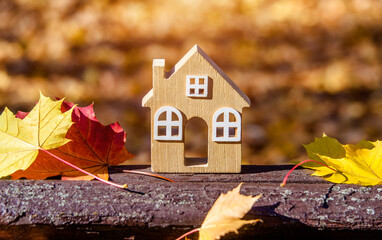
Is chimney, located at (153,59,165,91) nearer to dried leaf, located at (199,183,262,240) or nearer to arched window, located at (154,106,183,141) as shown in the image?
arched window, located at (154,106,183,141)

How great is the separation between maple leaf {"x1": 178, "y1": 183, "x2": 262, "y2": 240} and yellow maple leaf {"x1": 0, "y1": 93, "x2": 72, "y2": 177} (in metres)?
0.40

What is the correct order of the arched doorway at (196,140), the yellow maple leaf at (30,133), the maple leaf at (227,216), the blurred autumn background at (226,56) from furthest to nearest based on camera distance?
the blurred autumn background at (226,56) → the arched doorway at (196,140) → the yellow maple leaf at (30,133) → the maple leaf at (227,216)

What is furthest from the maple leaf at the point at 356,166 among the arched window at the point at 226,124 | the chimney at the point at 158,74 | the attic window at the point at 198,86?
the chimney at the point at 158,74

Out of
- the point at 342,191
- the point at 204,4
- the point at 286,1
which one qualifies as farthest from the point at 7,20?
the point at 342,191

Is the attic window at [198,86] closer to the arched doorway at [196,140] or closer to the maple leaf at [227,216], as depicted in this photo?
the maple leaf at [227,216]

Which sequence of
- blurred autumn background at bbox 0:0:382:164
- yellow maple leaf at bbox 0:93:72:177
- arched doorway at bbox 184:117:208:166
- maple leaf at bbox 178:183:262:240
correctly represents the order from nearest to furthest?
1. maple leaf at bbox 178:183:262:240
2. yellow maple leaf at bbox 0:93:72:177
3. arched doorway at bbox 184:117:208:166
4. blurred autumn background at bbox 0:0:382:164

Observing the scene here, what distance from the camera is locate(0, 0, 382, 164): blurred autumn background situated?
257 cm

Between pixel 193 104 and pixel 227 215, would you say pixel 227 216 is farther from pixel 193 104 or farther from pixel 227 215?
pixel 193 104

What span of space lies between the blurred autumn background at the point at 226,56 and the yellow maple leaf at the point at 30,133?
4.41 ft

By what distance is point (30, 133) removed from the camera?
99cm

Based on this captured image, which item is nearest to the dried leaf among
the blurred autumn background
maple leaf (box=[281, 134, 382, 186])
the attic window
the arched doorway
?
maple leaf (box=[281, 134, 382, 186])

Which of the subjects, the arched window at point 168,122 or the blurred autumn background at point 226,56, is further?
the blurred autumn background at point 226,56

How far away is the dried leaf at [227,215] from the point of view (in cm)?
79

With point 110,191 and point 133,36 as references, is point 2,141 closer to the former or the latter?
point 110,191
